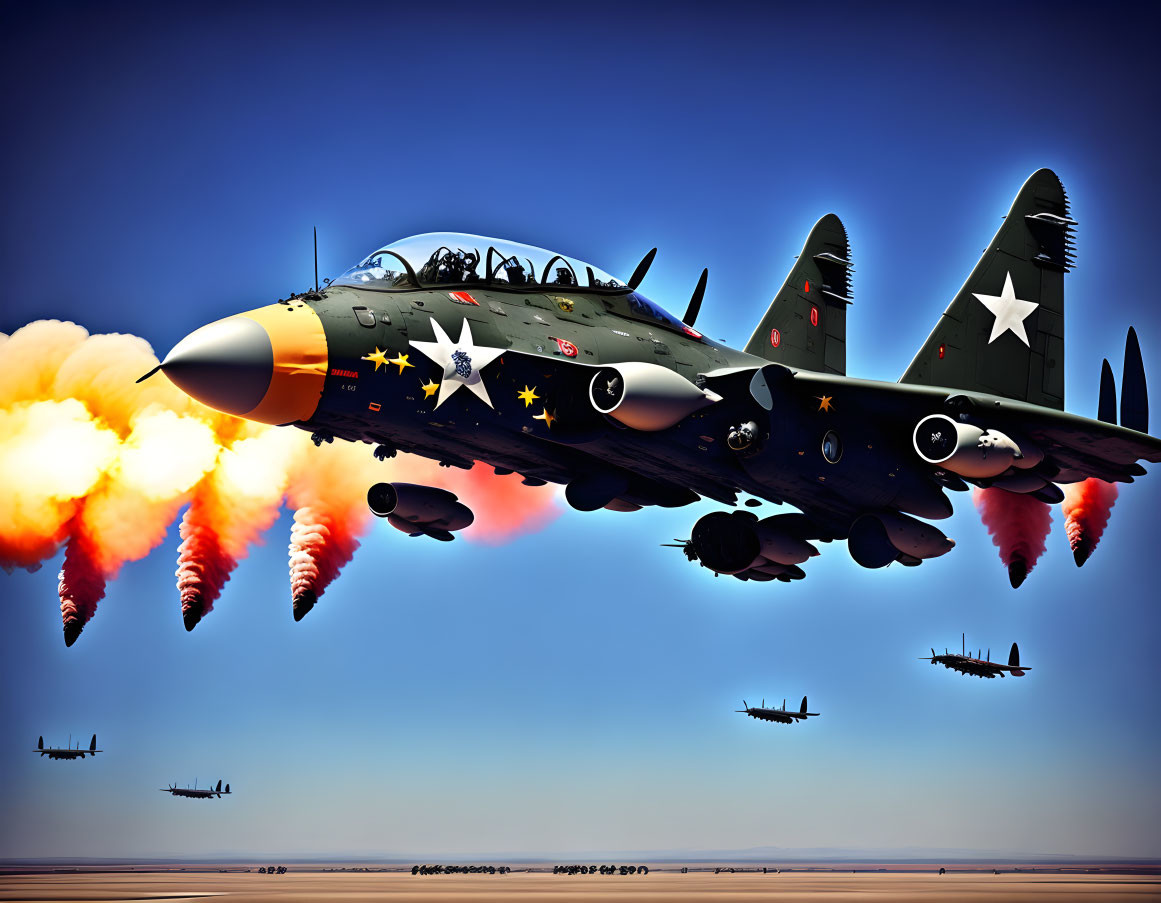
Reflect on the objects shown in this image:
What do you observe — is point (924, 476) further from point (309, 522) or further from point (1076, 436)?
point (309, 522)

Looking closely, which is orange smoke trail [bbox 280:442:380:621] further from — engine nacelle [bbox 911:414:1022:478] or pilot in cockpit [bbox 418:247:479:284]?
engine nacelle [bbox 911:414:1022:478]

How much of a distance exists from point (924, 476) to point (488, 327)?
883 cm

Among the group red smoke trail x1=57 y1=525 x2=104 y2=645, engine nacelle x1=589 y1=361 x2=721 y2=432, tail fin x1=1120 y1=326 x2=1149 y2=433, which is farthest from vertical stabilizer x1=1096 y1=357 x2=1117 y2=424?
red smoke trail x1=57 y1=525 x2=104 y2=645

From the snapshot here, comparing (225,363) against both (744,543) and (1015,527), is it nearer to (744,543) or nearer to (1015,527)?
(744,543)

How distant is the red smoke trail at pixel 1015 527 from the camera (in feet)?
90.2

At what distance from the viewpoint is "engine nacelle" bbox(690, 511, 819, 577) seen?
22094 mm

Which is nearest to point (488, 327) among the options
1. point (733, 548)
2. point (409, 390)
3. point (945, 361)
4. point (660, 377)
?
point (409, 390)

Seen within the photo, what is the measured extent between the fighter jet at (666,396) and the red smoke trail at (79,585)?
857cm

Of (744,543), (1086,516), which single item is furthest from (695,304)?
(1086,516)

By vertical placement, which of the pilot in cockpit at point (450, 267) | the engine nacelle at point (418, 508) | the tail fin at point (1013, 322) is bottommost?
the engine nacelle at point (418, 508)

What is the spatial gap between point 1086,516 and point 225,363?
20713mm

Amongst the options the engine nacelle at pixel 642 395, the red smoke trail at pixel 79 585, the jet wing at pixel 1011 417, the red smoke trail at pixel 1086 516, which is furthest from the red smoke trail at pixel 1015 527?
the red smoke trail at pixel 79 585

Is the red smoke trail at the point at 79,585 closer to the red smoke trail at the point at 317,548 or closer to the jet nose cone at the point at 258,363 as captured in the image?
the red smoke trail at the point at 317,548

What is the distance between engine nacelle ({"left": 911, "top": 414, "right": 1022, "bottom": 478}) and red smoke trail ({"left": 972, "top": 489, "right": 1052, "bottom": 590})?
8.47 metres
